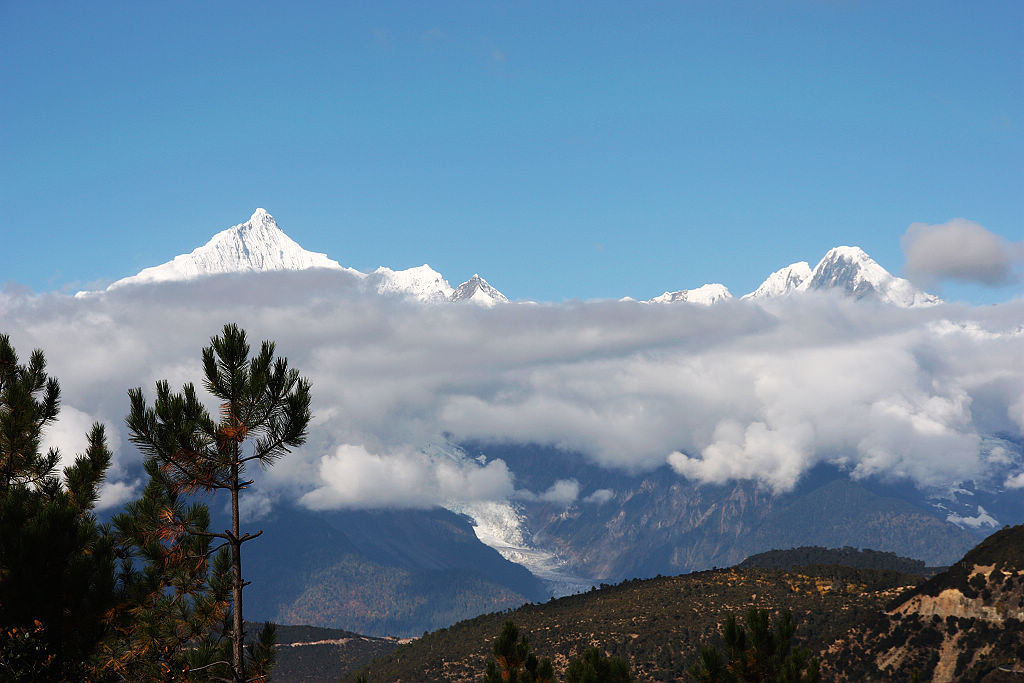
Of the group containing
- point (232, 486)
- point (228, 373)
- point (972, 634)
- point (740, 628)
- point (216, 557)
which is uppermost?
point (228, 373)

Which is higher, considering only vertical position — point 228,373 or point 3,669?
point 228,373

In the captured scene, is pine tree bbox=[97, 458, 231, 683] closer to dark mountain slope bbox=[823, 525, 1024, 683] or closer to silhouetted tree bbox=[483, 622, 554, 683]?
silhouetted tree bbox=[483, 622, 554, 683]

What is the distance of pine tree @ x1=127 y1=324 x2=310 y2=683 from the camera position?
31641 millimetres

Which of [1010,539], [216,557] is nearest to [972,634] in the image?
[1010,539]

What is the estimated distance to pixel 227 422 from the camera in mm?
31812

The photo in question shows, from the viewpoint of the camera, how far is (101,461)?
42625 mm

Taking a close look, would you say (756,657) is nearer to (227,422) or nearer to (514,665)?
(514,665)

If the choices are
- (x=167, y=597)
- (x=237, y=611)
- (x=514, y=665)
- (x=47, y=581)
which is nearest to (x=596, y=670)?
(x=514, y=665)

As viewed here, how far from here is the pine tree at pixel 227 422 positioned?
31.6 meters

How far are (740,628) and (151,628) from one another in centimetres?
3264

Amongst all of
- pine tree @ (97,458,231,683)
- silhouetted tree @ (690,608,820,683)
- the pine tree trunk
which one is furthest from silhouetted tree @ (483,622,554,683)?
the pine tree trunk

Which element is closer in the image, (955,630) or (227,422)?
(227,422)

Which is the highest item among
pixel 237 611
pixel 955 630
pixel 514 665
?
pixel 237 611

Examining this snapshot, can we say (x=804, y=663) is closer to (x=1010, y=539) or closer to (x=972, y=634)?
(x=972, y=634)
